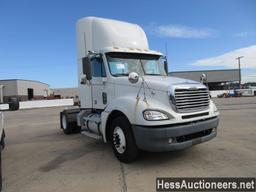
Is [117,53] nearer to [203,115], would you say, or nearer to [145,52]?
[145,52]

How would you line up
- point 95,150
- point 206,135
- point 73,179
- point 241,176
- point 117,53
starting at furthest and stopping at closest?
point 95,150, point 117,53, point 206,135, point 73,179, point 241,176

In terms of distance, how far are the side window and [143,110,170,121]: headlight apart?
Answer: 2.15 m

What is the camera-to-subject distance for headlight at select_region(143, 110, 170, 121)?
201 inches

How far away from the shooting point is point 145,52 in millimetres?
7227

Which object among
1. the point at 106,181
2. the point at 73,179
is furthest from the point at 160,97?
the point at 73,179

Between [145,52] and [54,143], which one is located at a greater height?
[145,52]

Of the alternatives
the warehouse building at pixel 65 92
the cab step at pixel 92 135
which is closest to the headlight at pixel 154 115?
the cab step at pixel 92 135

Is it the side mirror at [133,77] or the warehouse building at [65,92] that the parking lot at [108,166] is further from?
the warehouse building at [65,92]

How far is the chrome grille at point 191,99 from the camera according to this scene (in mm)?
5383

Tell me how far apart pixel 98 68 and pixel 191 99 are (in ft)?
8.98

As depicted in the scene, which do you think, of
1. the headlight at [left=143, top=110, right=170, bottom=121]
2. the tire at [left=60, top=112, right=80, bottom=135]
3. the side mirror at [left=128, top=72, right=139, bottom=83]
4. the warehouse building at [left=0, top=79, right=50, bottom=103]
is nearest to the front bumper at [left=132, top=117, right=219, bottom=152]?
the headlight at [left=143, top=110, right=170, bottom=121]

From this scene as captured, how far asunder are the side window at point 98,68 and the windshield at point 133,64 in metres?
0.29

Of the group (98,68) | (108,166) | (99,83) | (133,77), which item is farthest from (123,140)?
(98,68)

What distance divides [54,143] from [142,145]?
4511 millimetres
